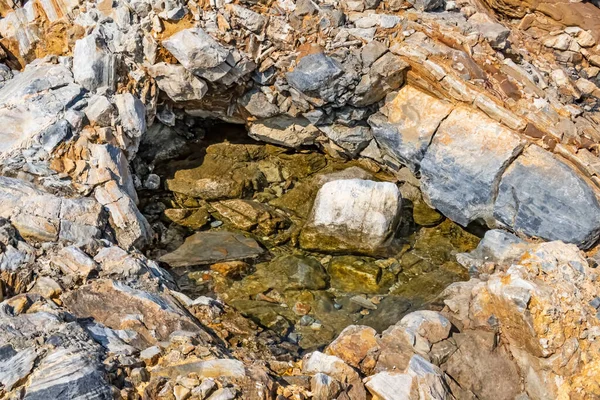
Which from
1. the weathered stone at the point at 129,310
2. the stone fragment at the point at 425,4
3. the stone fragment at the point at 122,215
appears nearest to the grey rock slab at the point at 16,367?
the weathered stone at the point at 129,310

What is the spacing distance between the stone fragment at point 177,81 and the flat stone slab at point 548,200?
486 cm

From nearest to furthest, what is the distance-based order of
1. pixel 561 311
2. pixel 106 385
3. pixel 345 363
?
1. pixel 106 385
2. pixel 345 363
3. pixel 561 311

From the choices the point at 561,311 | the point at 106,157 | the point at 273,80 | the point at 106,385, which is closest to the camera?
the point at 106,385

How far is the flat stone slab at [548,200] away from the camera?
773 cm

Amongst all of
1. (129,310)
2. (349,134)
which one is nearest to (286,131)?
(349,134)

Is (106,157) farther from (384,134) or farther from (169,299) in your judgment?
(384,134)

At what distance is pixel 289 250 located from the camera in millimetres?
8438

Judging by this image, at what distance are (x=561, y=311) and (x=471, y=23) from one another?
541 cm

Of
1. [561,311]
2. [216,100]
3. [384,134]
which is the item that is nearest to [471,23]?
[384,134]

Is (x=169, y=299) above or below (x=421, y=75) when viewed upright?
below

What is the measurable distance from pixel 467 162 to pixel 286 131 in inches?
127

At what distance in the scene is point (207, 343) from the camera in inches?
221

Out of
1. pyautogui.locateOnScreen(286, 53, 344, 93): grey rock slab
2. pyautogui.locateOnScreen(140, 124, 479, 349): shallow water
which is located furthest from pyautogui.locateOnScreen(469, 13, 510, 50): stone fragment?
pyautogui.locateOnScreen(140, 124, 479, 349): shallow water

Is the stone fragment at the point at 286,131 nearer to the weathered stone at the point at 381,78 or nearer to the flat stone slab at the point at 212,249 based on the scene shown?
the weathered stone at the point at 381,78
